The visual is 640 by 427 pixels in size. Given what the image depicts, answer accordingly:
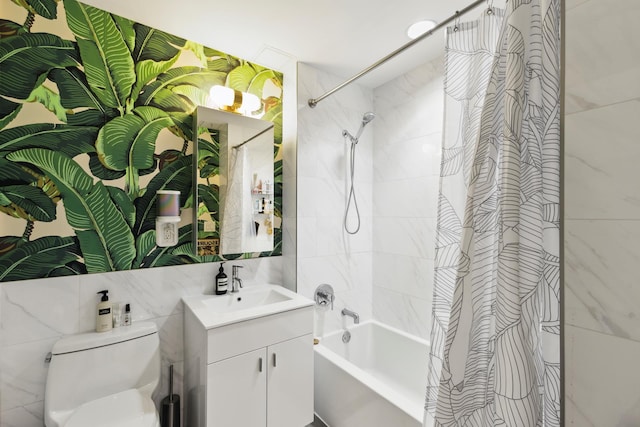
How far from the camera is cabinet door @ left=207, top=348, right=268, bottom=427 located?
53.1 inches

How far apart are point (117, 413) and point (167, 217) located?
0.94m

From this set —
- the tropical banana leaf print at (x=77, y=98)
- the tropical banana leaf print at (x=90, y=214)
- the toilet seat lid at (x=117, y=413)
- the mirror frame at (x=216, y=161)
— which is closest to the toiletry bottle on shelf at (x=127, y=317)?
the tropical banana leaf print at (x=90, y=214)

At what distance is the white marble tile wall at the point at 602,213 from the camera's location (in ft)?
2.06

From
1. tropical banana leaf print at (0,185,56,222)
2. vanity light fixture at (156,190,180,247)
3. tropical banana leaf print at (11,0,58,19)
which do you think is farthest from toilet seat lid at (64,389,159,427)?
tropical banana leaf print at (11,0,58,19)

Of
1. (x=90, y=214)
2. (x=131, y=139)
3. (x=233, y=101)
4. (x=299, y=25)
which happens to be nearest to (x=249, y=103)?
(x=233, y=101)

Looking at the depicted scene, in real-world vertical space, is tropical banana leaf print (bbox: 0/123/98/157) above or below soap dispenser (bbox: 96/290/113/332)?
above

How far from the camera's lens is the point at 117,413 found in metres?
1.26

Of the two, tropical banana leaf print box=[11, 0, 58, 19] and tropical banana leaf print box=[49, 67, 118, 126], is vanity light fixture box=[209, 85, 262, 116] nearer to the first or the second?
tropical banana leaf print box=[49, 67, 118, 126]

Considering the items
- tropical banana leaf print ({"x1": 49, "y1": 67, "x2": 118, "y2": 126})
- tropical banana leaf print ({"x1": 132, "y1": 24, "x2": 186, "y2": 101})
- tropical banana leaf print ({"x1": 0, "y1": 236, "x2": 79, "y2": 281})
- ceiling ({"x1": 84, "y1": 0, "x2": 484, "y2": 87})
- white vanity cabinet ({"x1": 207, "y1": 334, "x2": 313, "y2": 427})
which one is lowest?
white vanity cabinet ({"x1": 207, "y1": 334, "x2": 313, "y2": 427})

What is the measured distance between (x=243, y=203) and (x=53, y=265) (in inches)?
40.0

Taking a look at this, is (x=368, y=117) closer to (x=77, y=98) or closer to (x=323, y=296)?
(x=323, y=296)

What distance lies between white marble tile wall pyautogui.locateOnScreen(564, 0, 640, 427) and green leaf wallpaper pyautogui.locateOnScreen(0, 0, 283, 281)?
175 cm

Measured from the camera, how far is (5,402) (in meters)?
1.27

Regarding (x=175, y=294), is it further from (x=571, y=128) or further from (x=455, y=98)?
(x=571, y=128)
